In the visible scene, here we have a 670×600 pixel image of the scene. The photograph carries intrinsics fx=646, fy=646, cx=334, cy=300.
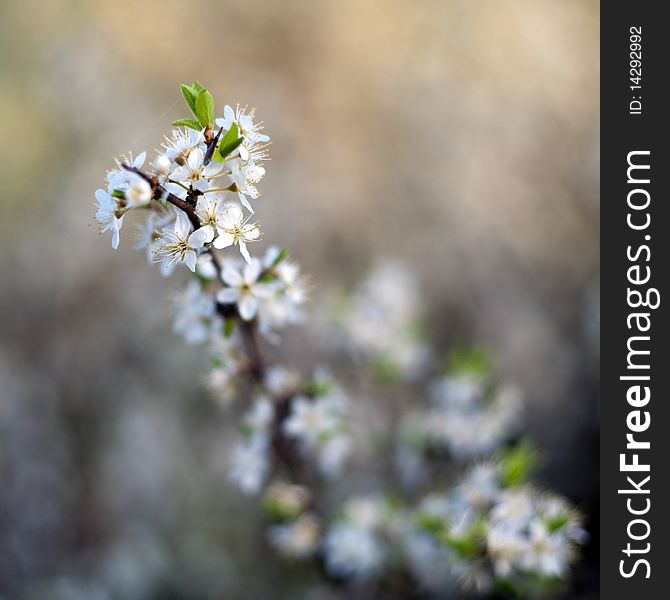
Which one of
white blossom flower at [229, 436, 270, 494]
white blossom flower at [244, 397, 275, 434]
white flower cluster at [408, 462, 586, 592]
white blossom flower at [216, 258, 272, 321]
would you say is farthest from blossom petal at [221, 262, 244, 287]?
white flower cluster at [408, 462, 586, 592]

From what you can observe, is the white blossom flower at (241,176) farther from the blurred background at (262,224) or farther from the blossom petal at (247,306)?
the blurred background at (262,224)

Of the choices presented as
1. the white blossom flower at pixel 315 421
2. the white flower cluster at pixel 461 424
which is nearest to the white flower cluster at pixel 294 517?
the white blossom flower at pixel 315 421

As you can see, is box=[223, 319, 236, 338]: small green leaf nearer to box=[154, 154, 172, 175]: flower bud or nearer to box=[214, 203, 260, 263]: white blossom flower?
box=[214, 203, 260, 263]: white blossom flower

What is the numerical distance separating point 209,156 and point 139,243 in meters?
0.37

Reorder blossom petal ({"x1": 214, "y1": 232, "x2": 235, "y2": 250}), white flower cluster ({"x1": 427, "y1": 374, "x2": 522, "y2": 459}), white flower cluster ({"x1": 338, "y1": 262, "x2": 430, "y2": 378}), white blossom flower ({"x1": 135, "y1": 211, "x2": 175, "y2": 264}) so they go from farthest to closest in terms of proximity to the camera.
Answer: white flower cluster ({"x1": 338, "y1": 262, "x2": 430, "y2": 378})
white flower cluster ({"x1": 427, "y1": 374, "x2": 522, "y2": 459})
white blossom flower ({"x1": 135, "y1": 211, "x2": 175, "y2": 264})
blossom petal ({"x1": 214, "y1": 232, "x2": 235, "y2": 250})

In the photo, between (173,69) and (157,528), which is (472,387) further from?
(173,69)

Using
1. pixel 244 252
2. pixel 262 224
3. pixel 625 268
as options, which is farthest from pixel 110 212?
pixel 262 224

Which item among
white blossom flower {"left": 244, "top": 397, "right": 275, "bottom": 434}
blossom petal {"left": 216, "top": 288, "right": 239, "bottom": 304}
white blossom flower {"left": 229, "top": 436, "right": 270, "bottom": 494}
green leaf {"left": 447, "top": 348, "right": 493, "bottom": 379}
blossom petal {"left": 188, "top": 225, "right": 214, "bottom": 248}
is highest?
green leaf {"left": 447, "top": 348, "right": 493, "bottom": 379}

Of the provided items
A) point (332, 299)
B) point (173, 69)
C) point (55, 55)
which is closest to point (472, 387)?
point (332, 299)

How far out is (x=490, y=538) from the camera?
2.00m

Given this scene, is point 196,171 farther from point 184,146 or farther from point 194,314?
point 194,314

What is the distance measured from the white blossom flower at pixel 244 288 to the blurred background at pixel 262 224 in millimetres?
1507

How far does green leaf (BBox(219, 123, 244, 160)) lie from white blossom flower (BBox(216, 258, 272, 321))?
0.33 m

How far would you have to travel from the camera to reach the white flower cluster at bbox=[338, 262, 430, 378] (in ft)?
9.20
